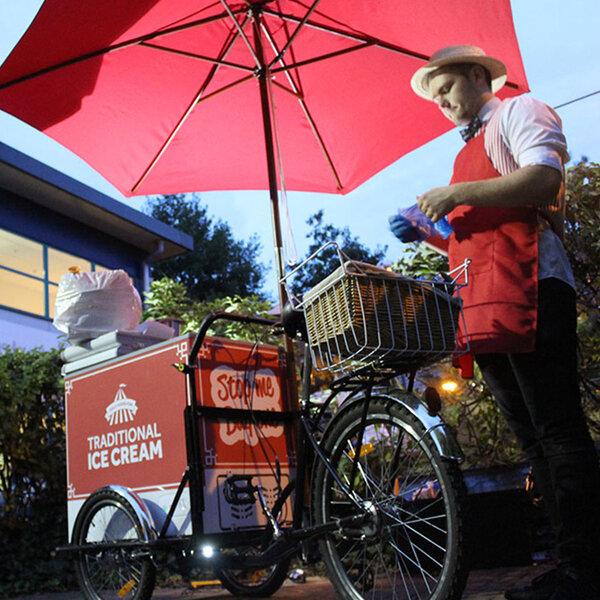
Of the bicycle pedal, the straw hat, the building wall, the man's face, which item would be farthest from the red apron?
the building wall

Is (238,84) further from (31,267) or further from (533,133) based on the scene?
(31,267)

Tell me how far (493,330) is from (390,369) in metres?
0.43

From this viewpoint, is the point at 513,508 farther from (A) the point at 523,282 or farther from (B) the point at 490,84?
(B) the point at 490,84

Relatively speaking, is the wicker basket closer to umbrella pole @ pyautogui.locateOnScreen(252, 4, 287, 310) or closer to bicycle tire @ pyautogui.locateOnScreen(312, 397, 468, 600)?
bicycle tire @ pyautogui.locateOnScreen(312, 397, 468, 600)

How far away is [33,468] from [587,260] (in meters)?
4.16

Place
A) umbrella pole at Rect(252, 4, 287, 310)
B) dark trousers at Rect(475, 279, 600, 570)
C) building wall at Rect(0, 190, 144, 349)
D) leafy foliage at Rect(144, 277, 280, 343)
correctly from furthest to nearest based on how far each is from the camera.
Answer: building wall at Rect(0, 190, 144, 349), leafy foliage at Rect(144, 277, 280, 343), umbrella pole at Rect(252, 4, 287, 310), dark trousers at Rect(475, 279, 600, 570)

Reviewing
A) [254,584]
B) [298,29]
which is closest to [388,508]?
[254,584]

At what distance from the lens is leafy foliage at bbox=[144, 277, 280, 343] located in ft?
18.6

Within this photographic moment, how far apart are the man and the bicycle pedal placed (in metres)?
1.15

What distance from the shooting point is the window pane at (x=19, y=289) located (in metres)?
15.3

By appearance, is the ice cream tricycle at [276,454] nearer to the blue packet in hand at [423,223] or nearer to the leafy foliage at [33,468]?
the blue packet in hand at [423,223]

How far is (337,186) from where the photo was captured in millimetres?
4730

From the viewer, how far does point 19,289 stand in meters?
16.0

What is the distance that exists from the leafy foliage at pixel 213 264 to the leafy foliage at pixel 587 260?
23874mm
